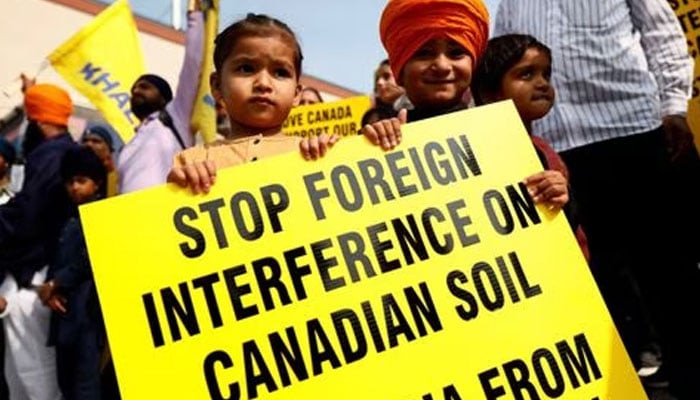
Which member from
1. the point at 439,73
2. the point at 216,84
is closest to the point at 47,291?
the point at 216,84

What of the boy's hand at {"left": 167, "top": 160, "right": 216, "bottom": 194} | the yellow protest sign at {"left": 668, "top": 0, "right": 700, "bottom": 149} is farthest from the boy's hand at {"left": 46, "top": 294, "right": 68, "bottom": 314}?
the yellow protest sign at {"left": 668, "top": 0, "right": 700, "bottom": 149}

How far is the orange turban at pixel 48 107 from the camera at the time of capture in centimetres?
414

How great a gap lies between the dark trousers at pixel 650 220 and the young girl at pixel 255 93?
42.8 inches

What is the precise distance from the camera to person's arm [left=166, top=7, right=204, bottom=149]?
3496 mm

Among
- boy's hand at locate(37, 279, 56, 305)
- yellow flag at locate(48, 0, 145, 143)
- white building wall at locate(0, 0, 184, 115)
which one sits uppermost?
white building wall at locate(0, 0, 184, 115)

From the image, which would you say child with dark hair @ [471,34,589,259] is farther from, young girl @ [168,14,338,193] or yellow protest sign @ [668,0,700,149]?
yellow protest sign @ [668,0,700,149]

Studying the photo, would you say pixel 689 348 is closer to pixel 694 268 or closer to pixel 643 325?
pixel 694 268

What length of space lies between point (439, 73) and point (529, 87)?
426 mm

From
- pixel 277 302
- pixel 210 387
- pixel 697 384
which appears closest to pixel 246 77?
pixel 277 302

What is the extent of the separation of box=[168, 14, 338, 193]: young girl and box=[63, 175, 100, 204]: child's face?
1.69 metres

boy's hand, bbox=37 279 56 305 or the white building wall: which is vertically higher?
the white building wall

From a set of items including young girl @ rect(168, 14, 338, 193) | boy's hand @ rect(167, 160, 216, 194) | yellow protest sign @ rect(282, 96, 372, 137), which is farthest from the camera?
yellow protest sign @ rect(282, 96, 372, 137)

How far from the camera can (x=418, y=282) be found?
161cm

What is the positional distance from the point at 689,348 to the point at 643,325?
5.66 ft
